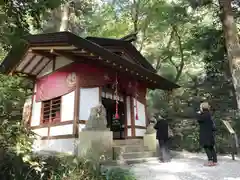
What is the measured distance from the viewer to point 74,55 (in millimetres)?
7555

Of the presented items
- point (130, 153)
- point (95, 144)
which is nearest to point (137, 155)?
point (130, 153)

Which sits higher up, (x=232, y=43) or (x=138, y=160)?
(x=232, y=43)

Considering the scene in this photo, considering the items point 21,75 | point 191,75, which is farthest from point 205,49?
point 21,75

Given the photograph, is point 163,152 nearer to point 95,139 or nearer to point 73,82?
point 95,139

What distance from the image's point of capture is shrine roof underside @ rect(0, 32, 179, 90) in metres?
6.35

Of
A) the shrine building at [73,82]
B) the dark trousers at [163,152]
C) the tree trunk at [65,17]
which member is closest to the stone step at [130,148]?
the shrine building at [73,82]

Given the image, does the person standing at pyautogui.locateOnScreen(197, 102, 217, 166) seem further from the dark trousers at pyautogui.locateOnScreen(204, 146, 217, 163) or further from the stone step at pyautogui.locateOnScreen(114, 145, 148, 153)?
the stone step at pyautogui.locateOnScreen(114, 145, 148, 153)

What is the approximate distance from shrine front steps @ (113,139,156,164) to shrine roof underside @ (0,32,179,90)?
270 cm

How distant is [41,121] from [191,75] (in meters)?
10.2

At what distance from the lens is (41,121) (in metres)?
8.82

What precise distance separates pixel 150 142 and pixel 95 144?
10.6 feet

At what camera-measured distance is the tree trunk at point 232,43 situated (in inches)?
292

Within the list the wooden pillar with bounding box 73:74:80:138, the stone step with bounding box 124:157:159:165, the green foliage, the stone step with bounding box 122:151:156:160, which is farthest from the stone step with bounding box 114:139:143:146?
the green foliage

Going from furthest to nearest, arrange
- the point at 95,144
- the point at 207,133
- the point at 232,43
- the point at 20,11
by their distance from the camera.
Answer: the point at 232,43, the point at 95,144, the point at 207,133, the point at 20,11
